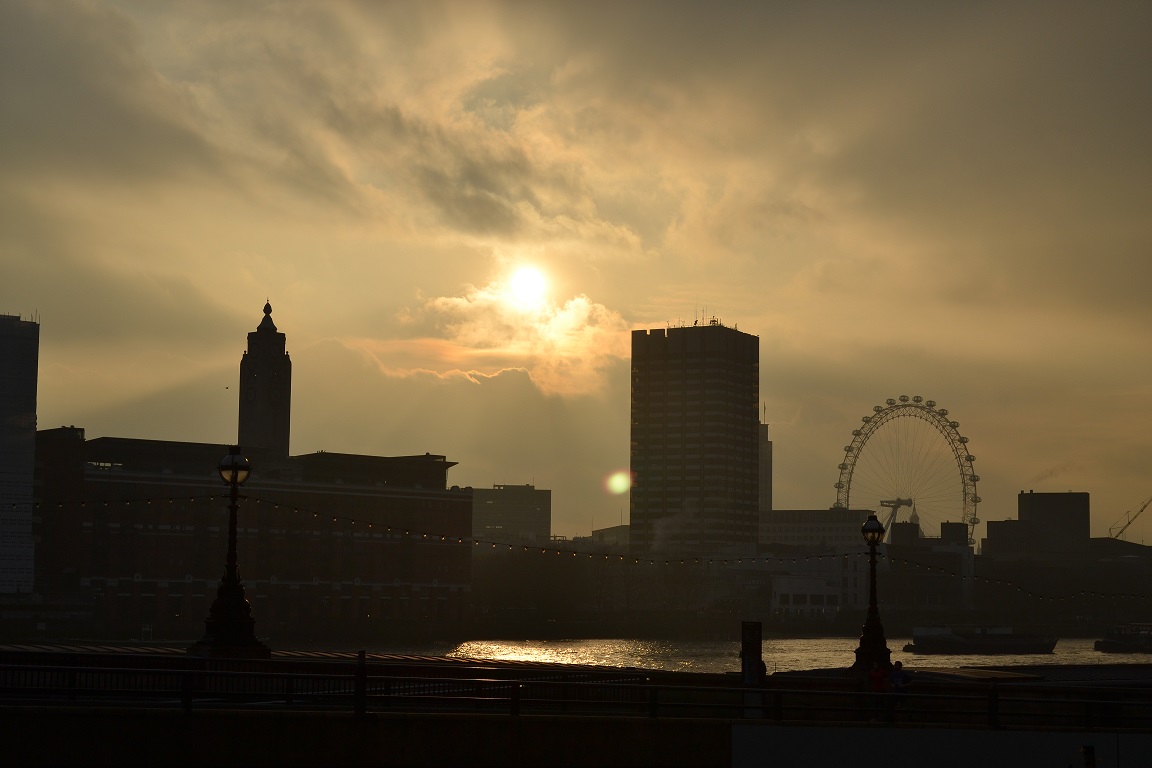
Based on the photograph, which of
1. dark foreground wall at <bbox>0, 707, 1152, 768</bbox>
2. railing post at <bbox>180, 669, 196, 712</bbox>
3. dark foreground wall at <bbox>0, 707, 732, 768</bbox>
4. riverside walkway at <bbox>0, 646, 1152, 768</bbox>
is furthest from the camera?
railing post at <bbox>180, 669, 196, 712</bbox>

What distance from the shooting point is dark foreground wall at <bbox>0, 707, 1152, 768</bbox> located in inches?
827

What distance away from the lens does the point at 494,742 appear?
22703 millimetres

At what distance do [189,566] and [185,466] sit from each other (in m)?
12.3

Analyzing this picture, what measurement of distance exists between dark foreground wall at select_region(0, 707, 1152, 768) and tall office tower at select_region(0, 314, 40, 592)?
137 metres

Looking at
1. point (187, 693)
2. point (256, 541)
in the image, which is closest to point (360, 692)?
point (187, 693)

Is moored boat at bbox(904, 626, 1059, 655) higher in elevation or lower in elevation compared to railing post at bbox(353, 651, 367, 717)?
lower

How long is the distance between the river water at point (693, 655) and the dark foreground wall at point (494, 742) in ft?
349

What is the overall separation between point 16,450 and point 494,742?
471ft

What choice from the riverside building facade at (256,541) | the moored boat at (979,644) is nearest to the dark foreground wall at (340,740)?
the riverside building facade at (256,541)

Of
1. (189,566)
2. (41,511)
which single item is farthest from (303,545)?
(41,511)

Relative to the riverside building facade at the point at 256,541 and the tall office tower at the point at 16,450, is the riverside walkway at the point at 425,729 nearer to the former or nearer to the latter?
the riverside building facade at the point at 256,541

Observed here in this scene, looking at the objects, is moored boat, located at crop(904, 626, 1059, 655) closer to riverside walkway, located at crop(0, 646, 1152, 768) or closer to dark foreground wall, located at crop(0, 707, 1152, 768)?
riverside walkway, located at crop(0, 646, 1152, 768)

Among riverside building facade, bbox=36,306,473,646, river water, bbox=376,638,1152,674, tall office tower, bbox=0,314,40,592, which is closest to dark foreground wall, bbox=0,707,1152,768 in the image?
river water, bbox=376,638,1152,674

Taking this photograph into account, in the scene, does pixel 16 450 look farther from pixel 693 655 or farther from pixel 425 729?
pixel 425 729
